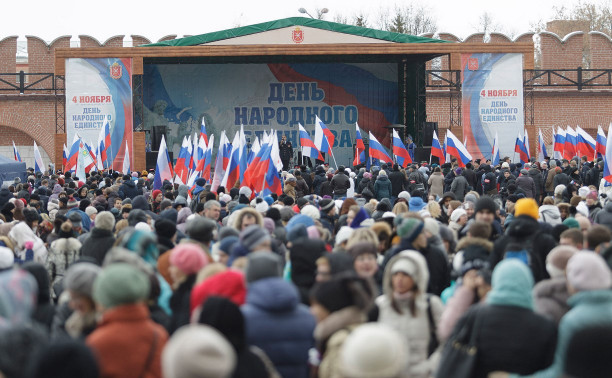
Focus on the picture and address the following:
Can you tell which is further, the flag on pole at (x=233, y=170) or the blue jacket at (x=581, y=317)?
the flag on pole at (x=233, y=170)

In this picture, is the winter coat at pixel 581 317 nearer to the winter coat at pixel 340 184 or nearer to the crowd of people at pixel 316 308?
the crowd of people at pixel 316 308

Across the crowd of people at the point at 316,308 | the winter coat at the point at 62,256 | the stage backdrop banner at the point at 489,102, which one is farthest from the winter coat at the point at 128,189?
the stage backdrop banner at the point at 489,102

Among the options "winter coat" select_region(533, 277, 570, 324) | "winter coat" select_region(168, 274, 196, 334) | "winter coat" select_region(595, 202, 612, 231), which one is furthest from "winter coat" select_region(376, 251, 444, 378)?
"winter coat" select_region(595, 202, 612, 231)

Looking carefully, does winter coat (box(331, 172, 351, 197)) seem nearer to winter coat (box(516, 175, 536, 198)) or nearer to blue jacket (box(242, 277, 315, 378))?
winter coat (box(516, 175, 536, 198))

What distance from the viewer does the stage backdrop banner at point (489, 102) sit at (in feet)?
Answer: 103

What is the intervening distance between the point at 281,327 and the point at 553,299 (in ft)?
5.67

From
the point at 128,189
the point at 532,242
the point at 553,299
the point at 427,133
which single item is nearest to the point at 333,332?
the point at 553,299

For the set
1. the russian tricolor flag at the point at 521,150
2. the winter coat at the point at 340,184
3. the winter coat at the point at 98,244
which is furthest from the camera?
the russian tricolor flag at the point at 521,150

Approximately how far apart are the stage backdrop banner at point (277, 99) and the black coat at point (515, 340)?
99.9ft

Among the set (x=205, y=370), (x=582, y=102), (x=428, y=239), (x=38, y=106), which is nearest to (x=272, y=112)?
(x=38, y=106)

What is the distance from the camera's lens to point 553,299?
5820mm

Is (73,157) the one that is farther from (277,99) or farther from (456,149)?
(277,99)

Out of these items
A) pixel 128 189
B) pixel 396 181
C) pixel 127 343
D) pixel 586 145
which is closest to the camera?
pixel 127 343

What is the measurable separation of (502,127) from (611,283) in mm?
26691
